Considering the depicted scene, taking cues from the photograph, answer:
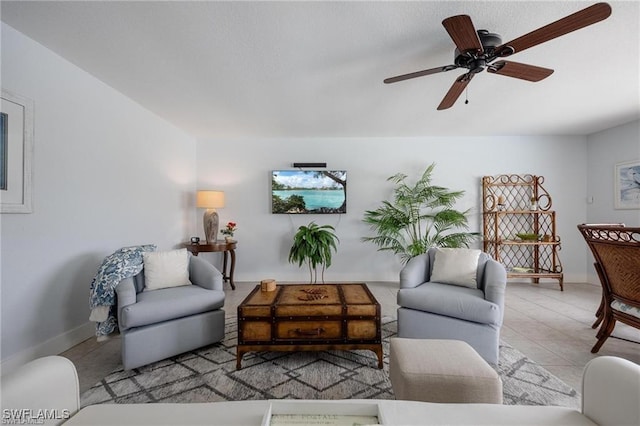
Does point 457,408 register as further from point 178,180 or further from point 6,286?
point 178,180

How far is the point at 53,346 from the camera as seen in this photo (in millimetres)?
2207

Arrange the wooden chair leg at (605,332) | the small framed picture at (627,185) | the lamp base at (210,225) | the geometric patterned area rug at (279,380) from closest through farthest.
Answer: the geometric patterned area rug at (279,380)
the wooden chair leg at (605,332)
the small framed picture at (627,185)
the lamp base at (210,225)

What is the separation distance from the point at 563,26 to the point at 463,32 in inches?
20.0

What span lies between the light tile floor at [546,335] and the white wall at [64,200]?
38cm

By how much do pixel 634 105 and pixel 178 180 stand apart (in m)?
6.17

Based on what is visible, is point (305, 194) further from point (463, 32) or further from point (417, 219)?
point (463, 32)

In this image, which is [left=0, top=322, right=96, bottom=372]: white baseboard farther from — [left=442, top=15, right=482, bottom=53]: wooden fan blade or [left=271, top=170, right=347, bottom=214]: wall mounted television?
[left=442, top=15, right=482, bottom=53]: wooden fan blade

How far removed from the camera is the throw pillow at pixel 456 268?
2.48 m

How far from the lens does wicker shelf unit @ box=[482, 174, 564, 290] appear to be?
4.32 metres

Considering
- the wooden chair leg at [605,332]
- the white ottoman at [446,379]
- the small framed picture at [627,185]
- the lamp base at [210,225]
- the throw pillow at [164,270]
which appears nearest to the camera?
the white ottoman at [446,379]

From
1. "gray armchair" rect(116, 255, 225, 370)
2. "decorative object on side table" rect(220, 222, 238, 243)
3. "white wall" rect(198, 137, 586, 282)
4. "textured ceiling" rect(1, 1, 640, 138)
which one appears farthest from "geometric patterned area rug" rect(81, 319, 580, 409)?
"textured ceiling" rect(1, 1, 640, 138)

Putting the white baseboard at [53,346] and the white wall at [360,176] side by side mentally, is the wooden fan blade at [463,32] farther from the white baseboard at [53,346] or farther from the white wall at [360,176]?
the white baseboard at [53,346]

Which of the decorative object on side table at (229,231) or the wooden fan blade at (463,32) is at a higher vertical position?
the wooden fan blade at (463,32)

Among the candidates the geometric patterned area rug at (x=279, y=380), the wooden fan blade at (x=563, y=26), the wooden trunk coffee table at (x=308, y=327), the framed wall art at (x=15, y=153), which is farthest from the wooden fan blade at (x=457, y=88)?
the framed wall art at (x=15, y=153)
